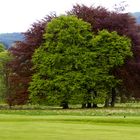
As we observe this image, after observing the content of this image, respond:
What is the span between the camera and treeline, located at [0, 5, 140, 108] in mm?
47438

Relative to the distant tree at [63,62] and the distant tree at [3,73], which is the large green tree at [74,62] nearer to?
the distant tree at [63,62]

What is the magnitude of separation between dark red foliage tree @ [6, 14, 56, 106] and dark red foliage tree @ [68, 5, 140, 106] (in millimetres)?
4782

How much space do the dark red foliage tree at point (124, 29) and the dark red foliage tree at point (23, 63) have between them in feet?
15.7

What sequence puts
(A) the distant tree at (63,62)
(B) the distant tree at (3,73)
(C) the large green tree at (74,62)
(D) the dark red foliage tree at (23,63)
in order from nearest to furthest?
1. (A) the distant tree at (63,62)
2. (C) the large green tree at (74,62)
3. (D) the dark red foliage tree at (23,63)
4. (B) the distant tree at (3,73)

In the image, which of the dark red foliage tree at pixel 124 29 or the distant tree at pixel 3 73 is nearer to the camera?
the dark red foliage tree at pixel 124 29

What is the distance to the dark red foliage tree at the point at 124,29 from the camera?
50.0 metres

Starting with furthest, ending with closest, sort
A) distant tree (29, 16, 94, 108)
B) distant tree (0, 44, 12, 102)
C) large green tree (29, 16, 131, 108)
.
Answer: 1. distant tree (0, 44, 12, 102)
2. large green tree (29, 16, 131, 108)
3. distant tree (29, 16, 94, 108)

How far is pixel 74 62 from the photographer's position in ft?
156

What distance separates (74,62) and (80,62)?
55cm

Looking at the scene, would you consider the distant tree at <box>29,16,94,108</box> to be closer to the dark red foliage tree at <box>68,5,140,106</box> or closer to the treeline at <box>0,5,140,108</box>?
the treeline at <box>0,5,140,108</box>

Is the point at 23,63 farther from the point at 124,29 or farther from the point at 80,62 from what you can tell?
the point at 124,29

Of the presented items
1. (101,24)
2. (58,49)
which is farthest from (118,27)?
(58,49)

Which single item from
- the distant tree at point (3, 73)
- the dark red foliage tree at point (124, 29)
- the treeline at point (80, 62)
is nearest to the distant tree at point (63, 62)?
the treeline at point (80, 62)

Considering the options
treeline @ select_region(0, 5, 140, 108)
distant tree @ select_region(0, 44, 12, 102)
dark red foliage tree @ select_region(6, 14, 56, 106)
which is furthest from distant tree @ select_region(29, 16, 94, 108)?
distant tree @ select_region(0, 44, 12, 102)
